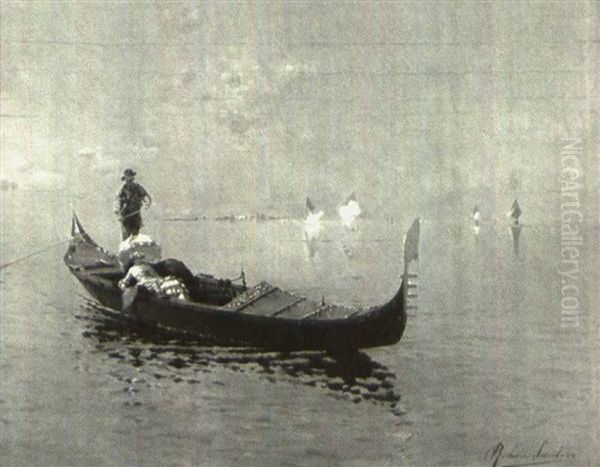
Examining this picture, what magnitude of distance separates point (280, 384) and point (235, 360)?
7.01ft

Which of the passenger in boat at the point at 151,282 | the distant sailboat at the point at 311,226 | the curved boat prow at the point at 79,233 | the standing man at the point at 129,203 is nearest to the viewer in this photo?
the passenger in boat at the point at 151,282

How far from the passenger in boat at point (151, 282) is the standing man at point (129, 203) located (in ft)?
6.30

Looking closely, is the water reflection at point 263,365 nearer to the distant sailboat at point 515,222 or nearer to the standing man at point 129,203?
the standing man at point 129,203

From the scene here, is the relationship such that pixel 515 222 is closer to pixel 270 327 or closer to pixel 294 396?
pixel 270 327

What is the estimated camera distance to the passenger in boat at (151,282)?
1972 centimetres

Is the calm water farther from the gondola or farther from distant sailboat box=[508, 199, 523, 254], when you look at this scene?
distant sailboat box=[508, 199, 523, 254]

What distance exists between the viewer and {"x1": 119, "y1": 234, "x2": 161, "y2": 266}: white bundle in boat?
864 inches

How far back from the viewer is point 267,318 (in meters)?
17.2

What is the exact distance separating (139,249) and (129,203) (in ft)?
A: 5.60
